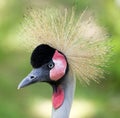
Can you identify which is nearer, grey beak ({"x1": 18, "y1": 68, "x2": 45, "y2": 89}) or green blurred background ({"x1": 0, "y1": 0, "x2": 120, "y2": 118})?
grey beak ({"x1": 18, "y1": 68, "x2": 45, "y2": 89})

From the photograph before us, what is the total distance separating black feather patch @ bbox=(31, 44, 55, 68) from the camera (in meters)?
2.08

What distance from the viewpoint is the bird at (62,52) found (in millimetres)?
2137

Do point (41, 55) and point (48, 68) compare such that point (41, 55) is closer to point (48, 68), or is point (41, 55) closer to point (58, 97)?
point (48, 68)

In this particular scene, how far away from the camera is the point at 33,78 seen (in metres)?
2.12

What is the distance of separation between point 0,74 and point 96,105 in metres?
0.91

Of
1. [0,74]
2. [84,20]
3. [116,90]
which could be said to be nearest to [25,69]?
[0,74]

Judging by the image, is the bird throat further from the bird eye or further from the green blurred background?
the green blurred background

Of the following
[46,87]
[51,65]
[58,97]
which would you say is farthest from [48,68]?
[46,87]

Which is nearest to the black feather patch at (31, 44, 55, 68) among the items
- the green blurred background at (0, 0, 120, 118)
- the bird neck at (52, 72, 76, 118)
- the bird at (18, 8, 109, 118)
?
the bird at (18, 8, 109, 118)

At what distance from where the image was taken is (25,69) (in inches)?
180

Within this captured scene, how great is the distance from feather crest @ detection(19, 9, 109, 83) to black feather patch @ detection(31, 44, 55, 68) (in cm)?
5

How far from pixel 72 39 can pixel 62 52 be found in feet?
0.23

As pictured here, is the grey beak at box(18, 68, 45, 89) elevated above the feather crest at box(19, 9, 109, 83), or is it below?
below

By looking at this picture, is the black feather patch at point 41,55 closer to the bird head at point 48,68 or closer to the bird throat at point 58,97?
the bird head at point 48,68
